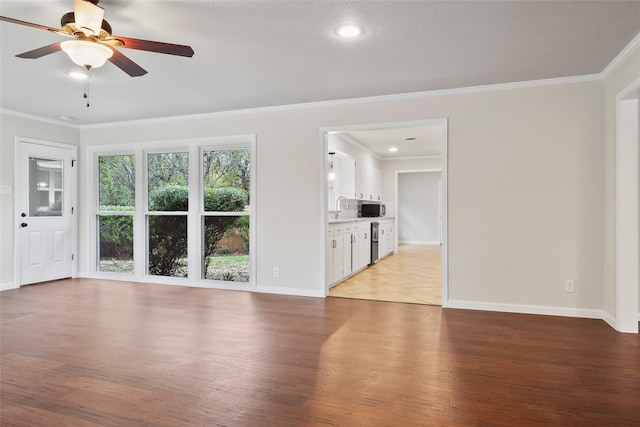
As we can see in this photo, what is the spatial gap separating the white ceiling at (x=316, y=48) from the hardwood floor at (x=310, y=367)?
94.7 inches

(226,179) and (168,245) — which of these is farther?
(168,245)

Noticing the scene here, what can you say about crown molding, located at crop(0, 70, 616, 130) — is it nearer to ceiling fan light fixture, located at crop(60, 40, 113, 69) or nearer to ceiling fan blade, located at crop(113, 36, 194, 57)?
ceiling fan blade, located at crop(113, 36, 194, 57)

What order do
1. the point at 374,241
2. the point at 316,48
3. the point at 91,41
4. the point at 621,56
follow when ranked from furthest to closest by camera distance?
the point at 374,241
the point at 621,56
the point at 316,48
the point at 91,41

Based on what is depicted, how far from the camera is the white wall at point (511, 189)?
3980 mm

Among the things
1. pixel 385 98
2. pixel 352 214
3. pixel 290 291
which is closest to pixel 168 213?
pixel 290 291

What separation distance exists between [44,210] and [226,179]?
9.24 feet

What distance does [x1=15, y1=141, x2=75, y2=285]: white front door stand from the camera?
5539mm

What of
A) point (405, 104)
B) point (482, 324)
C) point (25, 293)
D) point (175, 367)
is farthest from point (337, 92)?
point (25, 293)

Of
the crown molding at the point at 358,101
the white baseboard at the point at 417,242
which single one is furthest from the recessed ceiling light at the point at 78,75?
the white baseboard at the point at 417,242

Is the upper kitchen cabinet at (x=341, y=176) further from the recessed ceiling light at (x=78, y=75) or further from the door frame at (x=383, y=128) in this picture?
the recessed ceiling light at (x=78, y=75)

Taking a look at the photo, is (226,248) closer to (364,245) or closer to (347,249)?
(347,249)

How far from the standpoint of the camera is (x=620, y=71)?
3.47m

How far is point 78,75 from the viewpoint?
3914 millimetres

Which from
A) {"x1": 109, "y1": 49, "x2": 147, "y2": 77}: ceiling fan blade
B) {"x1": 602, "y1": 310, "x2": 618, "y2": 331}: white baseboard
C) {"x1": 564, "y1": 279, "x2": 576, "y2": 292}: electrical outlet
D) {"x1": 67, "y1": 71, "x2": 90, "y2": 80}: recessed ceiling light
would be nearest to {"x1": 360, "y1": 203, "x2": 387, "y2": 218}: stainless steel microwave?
{"x1": 564, "y1": 279, "x2": 576, "y2": 292}: electrical outlet
